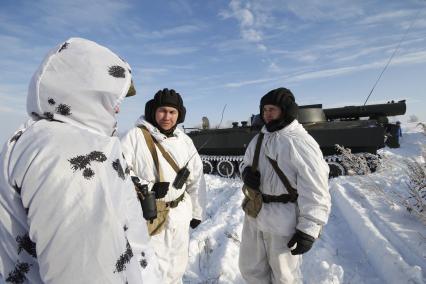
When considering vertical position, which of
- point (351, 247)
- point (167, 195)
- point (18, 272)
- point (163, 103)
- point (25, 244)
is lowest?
point (351, 247)

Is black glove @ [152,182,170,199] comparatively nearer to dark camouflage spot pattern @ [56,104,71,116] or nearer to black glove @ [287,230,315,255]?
black glove @ [287,230,315,255]

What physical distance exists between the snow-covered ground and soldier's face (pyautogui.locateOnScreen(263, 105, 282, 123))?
179 cm

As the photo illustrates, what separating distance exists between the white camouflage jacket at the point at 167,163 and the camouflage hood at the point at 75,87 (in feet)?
5.12

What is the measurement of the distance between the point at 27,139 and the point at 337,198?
671 centimetres

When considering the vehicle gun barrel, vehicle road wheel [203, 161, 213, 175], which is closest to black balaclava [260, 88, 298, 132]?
vehicle road wheel [203, 161, 213, 175]

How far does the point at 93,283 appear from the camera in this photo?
1.02m

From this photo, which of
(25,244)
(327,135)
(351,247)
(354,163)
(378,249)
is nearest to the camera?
(25,244)

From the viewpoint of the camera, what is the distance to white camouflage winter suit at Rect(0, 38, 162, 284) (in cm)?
101

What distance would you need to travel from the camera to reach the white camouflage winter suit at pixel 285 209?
8.47ft

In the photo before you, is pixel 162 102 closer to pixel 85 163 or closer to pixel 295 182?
pixel 295 182

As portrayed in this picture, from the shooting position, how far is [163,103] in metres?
3.05

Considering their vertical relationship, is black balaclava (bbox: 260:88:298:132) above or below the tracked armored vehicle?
above

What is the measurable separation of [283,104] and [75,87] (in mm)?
1970

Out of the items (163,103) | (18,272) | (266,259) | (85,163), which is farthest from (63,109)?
(266,259)
